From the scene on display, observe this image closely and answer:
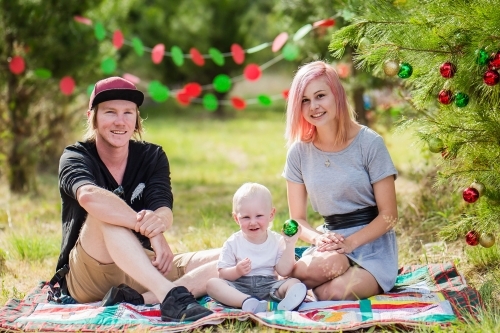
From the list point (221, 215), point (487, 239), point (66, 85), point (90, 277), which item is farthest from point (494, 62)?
point (66, 85)

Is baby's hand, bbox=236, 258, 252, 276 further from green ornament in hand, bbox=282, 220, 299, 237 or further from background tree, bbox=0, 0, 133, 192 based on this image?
background tree, bbox=0, 0, 133, 192

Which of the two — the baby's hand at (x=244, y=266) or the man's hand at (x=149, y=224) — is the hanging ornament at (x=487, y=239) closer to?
the baby's hand at (x=244, y=266)

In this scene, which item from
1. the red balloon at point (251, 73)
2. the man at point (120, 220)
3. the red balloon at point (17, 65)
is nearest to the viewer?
the man at point (120, 220)

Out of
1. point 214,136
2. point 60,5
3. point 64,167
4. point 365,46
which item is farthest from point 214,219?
point 214,136

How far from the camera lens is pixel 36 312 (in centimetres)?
334

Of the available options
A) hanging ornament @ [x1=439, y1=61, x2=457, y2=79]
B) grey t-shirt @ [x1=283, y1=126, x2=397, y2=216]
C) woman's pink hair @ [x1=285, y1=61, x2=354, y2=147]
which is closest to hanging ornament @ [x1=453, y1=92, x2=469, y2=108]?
hanging ornament @ [x1=439, y1=61, x2=457, y2=79]

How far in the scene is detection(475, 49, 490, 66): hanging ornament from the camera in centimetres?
296

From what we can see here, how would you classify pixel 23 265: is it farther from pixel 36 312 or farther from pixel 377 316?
pixel 377 316

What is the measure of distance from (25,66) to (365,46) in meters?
4.18

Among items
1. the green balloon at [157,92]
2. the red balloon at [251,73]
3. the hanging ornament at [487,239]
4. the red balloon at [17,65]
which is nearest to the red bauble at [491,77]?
the hanging ornament at [487,239]

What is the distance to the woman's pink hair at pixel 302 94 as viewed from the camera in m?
3.54

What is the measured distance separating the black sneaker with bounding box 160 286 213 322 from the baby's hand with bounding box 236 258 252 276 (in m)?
0.26

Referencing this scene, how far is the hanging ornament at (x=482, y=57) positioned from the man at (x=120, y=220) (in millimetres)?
1544

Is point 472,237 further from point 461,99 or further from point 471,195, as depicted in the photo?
point 461,99
